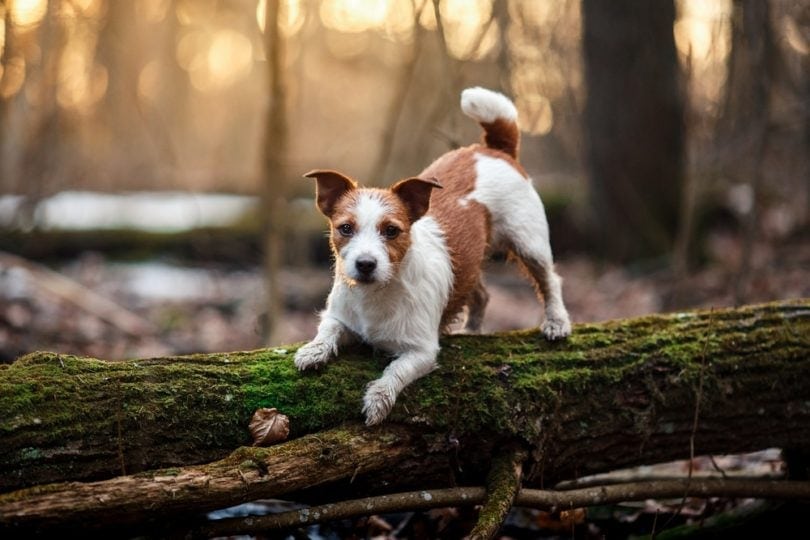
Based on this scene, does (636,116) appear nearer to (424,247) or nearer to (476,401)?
(424,247)

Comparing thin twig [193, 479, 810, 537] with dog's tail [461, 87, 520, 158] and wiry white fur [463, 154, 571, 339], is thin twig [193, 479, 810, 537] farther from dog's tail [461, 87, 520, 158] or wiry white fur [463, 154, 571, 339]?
dog's tail [461, 87, 520, 158]

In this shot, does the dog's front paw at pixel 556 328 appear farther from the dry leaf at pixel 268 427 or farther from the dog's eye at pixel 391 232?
the dry leaf at pixel 268 427

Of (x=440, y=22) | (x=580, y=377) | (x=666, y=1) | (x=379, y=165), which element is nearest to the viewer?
(x=580, y=377)

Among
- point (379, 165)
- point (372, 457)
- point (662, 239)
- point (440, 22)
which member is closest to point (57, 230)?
point (379, 165)

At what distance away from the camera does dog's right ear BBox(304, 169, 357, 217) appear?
4.33m

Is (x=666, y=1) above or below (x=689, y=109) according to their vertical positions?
above

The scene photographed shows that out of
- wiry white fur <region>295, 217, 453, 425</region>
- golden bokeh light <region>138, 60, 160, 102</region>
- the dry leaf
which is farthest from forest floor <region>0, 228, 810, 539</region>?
golden bokeh light <region>138, 60, 160, 102</region>

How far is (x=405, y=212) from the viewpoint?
4.32 m

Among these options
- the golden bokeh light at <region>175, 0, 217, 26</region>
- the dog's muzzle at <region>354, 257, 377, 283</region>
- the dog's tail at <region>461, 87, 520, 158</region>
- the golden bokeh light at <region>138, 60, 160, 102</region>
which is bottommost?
the dog's muzzle at <region>354, 257, 377, 283</region>

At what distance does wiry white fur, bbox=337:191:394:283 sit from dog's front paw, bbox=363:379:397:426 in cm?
57

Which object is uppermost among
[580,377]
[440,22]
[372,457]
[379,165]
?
[440,22]

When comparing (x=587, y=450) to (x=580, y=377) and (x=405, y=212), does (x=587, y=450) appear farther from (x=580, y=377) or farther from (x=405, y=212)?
(x=405, y=212)

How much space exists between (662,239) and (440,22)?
6.45m

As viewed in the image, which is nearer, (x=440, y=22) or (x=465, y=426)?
(x=465, y=426)
